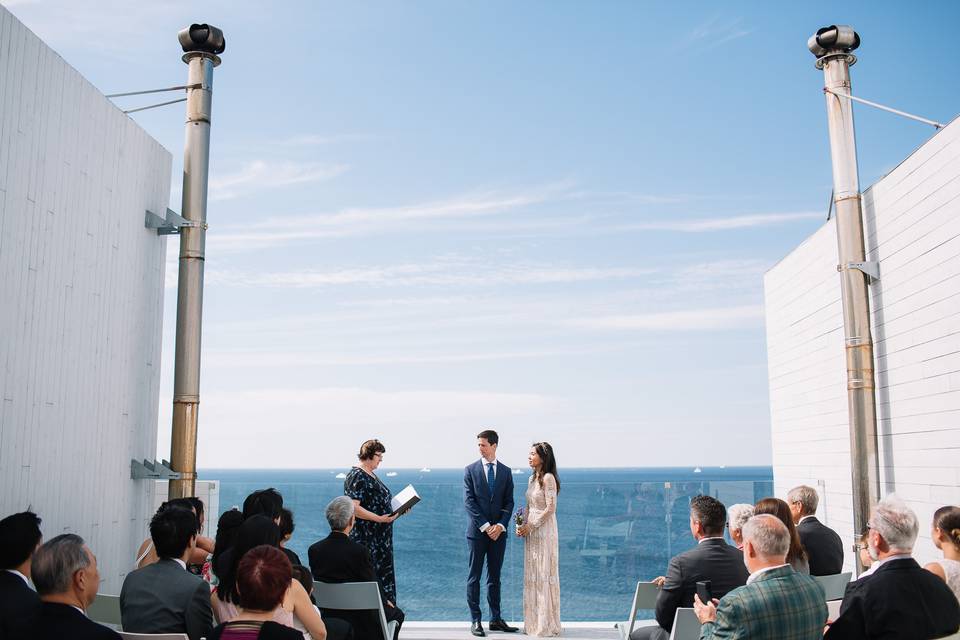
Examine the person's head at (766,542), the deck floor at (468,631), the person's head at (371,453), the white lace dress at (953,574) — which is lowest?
the deck floor at (468,631)

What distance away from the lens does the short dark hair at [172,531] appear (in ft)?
10.6

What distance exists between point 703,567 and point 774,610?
903 mm

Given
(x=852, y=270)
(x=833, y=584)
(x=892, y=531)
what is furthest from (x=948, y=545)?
(x=852, y=270)

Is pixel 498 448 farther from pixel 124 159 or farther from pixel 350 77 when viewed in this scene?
pixel 350 77

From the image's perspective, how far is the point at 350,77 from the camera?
9.85 metres

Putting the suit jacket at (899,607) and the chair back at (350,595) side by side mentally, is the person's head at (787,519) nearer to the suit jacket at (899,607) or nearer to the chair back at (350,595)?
the suit jacket at (899,607)

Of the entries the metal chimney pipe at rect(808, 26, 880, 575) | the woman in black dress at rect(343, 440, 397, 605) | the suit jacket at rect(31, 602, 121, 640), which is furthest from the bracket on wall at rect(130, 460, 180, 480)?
the metal chimney pipe at rect(808, 26, 880, 575)

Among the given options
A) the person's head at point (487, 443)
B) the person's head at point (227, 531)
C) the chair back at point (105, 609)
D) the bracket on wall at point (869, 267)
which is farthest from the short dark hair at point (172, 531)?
the bracket on wall at point (869, 267)

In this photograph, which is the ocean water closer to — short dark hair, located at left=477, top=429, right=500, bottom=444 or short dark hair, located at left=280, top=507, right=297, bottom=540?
short dark hair, located at left=477, top=429, right=500, bottom=444

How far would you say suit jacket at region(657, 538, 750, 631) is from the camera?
3461 millimetres

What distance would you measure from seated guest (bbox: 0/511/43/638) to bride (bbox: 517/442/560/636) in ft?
12.3

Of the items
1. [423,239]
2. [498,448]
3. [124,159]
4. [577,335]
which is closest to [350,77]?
[124,159]

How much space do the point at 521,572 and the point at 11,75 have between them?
5.23 m

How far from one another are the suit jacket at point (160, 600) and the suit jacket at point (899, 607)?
7.73ft
